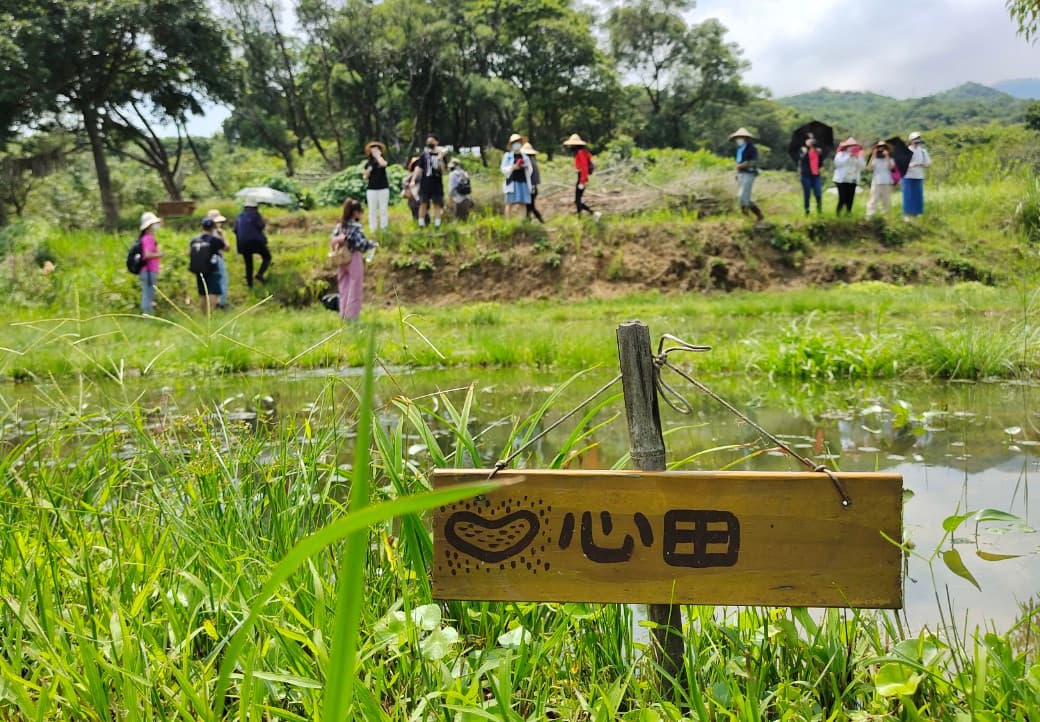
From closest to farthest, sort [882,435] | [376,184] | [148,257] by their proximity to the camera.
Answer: [882,435] < [148,257] < [376,184]

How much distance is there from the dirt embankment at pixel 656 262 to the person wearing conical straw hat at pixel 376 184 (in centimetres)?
59

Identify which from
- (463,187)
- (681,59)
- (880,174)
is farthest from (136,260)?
(681,59)

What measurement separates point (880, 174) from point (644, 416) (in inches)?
551

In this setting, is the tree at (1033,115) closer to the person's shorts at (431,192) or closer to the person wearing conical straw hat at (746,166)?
the person wearing conical straw hat at (746,166)

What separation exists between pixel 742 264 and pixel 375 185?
5807mm

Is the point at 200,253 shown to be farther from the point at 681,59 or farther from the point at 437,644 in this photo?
the point at 681,59

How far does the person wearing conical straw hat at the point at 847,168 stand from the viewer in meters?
13.1

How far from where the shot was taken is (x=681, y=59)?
4725 cm

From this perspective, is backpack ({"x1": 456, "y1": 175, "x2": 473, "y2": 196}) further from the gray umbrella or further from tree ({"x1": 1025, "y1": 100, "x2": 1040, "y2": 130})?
tree ({"x1": 1025, "y1": 100, "x2": 1040, "y2": 130})

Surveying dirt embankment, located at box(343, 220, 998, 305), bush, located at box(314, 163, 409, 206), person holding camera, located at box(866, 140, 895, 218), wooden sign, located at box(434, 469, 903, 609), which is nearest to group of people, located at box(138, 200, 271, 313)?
dirt embankment, located at box(343, 220, 998, 305)

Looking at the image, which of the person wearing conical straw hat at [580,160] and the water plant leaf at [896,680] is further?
the person wearing conical straw hat at [580,160]

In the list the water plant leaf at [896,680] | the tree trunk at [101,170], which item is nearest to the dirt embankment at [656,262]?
the tree trunk at [101,170]

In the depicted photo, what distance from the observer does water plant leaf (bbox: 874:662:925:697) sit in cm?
146

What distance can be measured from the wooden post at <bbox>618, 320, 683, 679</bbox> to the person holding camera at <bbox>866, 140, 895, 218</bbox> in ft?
44.2
